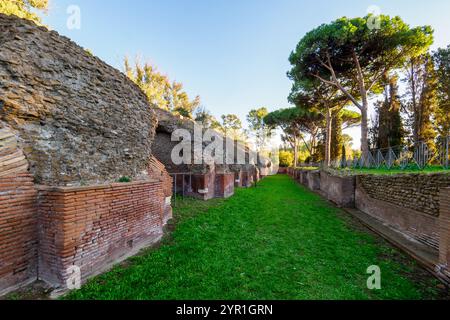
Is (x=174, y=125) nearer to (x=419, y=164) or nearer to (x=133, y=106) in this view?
(x=133, y=106)

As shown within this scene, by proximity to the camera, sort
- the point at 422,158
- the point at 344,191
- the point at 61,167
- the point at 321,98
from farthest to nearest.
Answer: the point at 321,98 → the point at 344,191 → the point at 422,158 → the point at 61,167

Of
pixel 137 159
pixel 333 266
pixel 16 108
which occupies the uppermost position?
pixel 16 108

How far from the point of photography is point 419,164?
8.78m

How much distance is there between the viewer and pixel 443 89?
17.5m

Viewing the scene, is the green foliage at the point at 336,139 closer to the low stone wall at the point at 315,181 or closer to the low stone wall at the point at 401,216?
the low stone wall at the point at 315,181

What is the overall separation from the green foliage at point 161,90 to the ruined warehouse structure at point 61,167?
66.6 feet

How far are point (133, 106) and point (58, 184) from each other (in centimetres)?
281

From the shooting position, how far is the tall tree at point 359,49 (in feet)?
41.0

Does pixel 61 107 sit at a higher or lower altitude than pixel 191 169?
higher

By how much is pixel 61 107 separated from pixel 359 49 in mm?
17354

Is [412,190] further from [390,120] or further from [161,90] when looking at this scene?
[161,90]

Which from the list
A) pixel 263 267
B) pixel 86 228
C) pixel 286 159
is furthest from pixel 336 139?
pixel 86 228
